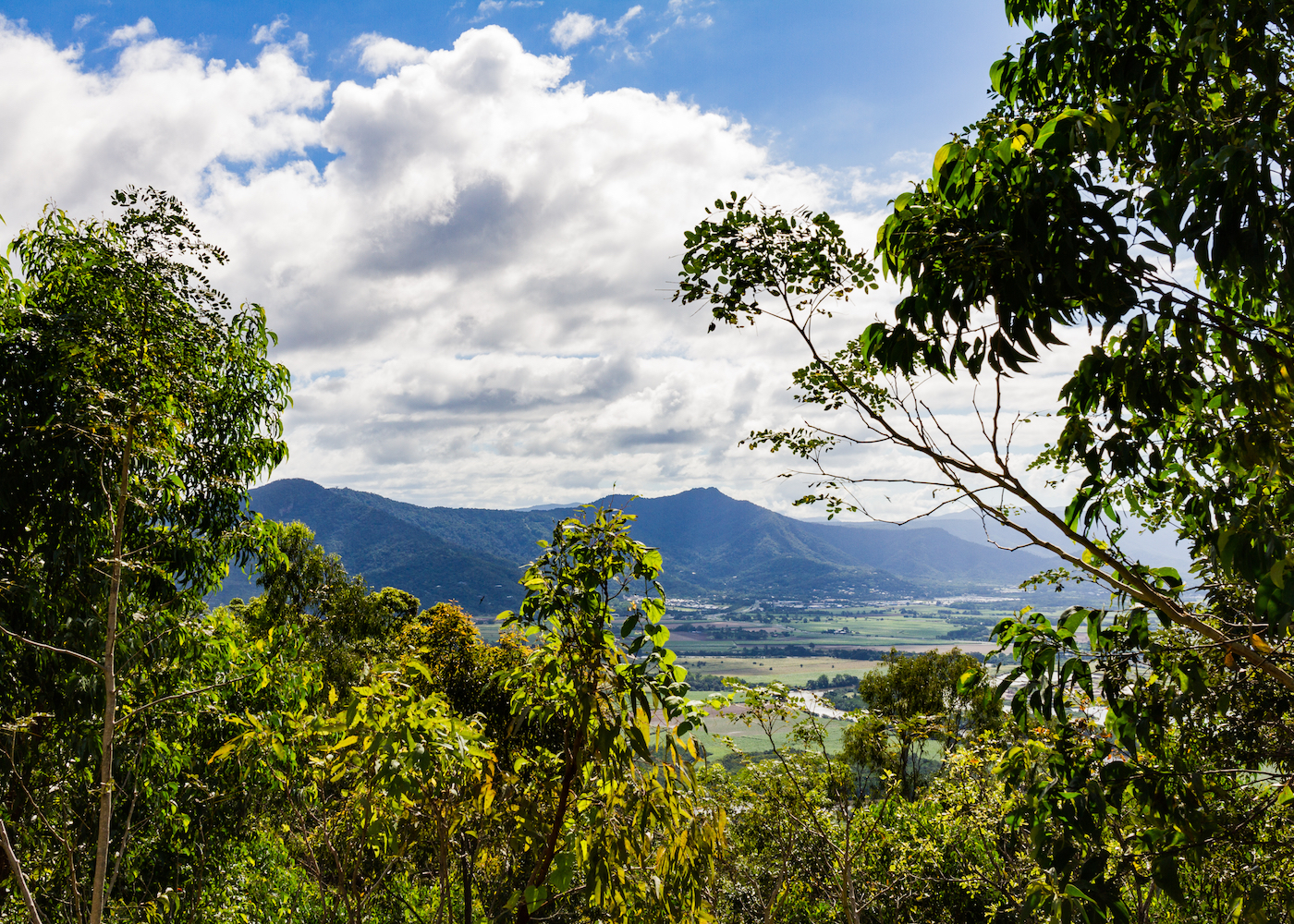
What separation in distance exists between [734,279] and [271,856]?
11845 millimetres

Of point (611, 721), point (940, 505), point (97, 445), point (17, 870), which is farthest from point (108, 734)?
point (940, 505)

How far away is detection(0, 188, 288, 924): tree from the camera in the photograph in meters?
3.69

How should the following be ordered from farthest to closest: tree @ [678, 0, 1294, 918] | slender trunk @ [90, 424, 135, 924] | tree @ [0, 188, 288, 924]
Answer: tree @ [0, 188, 288, 924] < slender trunk @ [90, 424, 135, 924] < tree @ [678, 0, 1294, 918]

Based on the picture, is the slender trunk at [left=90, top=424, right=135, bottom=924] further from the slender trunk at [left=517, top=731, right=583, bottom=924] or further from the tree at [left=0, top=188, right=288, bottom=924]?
the slender trunk at [left=517, top=731, right=583, bottom=924]

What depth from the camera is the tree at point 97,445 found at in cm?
369

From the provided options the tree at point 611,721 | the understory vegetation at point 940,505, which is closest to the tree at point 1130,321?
the understory vegetation at point 940,505

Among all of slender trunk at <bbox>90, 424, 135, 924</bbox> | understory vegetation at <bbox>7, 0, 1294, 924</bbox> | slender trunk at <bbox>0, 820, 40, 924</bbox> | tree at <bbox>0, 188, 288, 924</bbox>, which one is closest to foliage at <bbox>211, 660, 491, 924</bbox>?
understory vegetation at <bbox>7, 0, 1294, 924</bbox>

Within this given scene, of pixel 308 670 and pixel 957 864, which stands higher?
pixel 308 670

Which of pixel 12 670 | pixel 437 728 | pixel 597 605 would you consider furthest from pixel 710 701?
pixel 12 670

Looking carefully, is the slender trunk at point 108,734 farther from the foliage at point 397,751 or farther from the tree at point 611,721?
the tree at point 611,721

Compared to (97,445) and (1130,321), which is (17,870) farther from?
(1130,321)

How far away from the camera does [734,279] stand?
325 cm

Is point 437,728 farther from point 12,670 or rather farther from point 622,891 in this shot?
point 12,670

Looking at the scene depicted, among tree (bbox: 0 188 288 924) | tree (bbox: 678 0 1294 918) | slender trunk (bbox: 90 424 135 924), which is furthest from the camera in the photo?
tree (bbox: 0 188 288 924)
